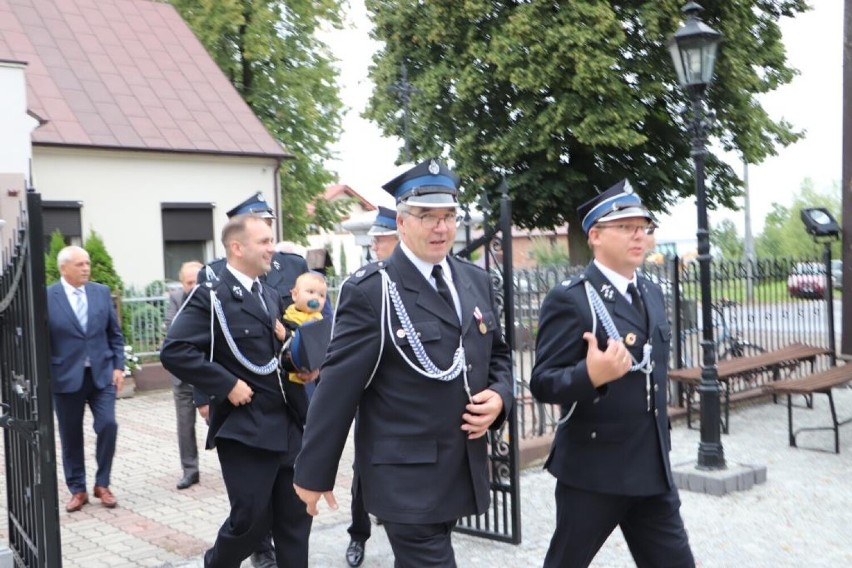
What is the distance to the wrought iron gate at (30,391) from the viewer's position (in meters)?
3.71

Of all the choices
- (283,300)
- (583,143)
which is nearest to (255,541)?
(283,300)

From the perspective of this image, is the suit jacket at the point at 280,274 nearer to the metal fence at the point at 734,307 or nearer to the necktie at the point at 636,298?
the necktie at the point at 636,298

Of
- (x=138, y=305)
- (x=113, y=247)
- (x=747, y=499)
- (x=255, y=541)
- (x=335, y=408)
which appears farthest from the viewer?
(x=113, y=247)

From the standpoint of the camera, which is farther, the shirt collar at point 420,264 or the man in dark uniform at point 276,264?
the man in dark uniform at point 276,264

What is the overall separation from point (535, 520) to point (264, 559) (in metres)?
2.08

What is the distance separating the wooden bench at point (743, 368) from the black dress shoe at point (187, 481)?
5.05 m

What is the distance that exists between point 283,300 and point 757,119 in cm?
2190

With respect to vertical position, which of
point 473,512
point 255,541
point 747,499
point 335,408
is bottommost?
point 747,499

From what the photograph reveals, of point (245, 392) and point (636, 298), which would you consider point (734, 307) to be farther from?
point (245, 392)

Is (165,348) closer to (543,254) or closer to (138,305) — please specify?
(138,305)

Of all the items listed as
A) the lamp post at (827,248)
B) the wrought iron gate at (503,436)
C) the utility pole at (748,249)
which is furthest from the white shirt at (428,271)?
the lamp post at (827,248)

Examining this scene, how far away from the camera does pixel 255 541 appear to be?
4875mm

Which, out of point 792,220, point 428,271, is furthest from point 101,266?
point 792,220

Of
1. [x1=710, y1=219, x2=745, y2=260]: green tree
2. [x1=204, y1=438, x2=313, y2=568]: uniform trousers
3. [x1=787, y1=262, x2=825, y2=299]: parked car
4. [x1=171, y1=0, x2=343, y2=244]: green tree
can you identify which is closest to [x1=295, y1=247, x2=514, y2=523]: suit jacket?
[x1=204, y1=438, x2=313, y2=568]: uniform trousers
